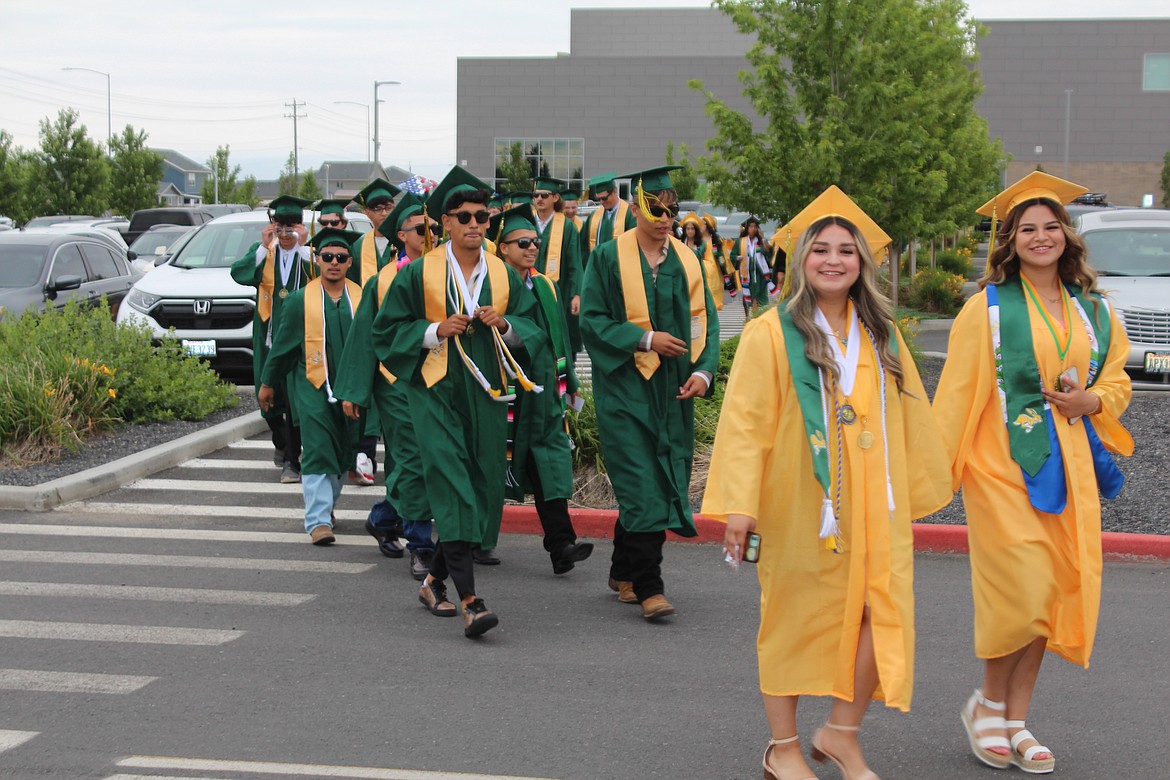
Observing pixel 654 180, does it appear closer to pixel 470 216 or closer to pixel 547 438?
pixel 470 216

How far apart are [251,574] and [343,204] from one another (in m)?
2.71

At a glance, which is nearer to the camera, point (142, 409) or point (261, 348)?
point (261, 348)

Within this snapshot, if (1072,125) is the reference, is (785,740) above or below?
below

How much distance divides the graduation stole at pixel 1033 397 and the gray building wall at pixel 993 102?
72708 mm

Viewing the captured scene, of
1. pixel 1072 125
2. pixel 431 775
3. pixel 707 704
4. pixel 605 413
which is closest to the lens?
pixel 431 775

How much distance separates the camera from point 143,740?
5055 millimetres

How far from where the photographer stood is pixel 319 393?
8367 mm

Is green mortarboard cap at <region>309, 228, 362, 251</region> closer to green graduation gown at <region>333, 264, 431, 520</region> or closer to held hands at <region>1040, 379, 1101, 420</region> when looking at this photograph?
green graduation gown at <region>333, 264, 431, 520</region>

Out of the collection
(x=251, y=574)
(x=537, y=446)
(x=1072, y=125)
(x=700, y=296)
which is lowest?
(x=251, y=574)

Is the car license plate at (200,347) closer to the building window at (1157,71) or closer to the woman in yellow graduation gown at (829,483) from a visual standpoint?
the woman in yellow graduation gown at (829,483)

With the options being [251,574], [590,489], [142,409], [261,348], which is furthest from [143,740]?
[142,409]

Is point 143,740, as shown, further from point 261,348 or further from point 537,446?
point 261,348

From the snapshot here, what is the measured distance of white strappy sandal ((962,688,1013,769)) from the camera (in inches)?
187

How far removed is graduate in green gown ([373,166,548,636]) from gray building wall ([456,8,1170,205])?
71167 millimetres
